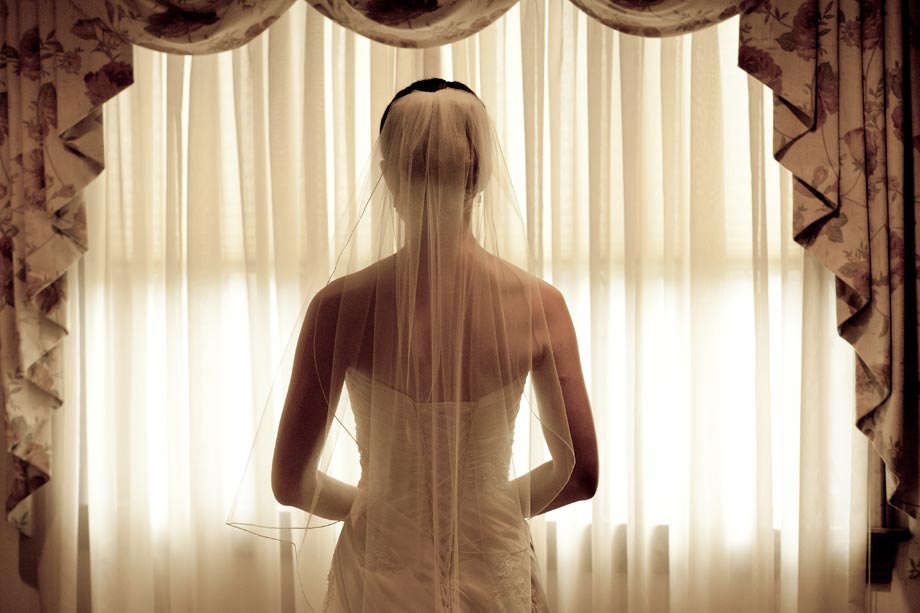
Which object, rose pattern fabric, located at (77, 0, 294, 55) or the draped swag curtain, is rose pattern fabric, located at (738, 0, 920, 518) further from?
rose pattern fabric, located at (77, 0, 294, 55)

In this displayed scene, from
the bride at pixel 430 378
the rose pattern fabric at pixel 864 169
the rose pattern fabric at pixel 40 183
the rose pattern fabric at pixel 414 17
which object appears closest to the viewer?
the bride at pixel 430 378

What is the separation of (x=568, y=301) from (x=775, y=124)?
0.74 meters

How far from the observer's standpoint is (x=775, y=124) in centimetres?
201

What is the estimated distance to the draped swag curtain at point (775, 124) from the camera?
196cm

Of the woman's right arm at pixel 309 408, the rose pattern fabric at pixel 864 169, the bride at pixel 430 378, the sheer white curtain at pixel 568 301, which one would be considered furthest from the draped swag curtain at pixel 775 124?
the woman's right arm at pixel 309 408

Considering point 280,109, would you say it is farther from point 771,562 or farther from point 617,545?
point 771,562

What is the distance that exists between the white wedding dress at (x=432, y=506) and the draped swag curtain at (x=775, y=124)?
1.19 meters

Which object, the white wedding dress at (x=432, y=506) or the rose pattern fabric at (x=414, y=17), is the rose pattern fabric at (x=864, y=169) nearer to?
the rose pattern fabric at (x=414, y=17)

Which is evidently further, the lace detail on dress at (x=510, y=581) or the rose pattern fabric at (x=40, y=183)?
the rose pattern fabric at (x=40, y=183)

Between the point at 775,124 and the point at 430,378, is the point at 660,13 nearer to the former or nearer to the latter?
the point at 775,124

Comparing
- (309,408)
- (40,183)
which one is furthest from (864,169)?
(40,183)

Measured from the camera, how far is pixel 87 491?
239 cm

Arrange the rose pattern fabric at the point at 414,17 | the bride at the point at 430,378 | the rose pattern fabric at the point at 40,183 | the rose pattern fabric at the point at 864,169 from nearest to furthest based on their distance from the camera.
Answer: the bride at the point at 430,378 → the rose pattern fabric at the point at 864,169 → the rose pattern fabric at the point at 414,17 → the rose pattern fabric at the point at 40,183

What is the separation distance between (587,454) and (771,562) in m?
1.11
